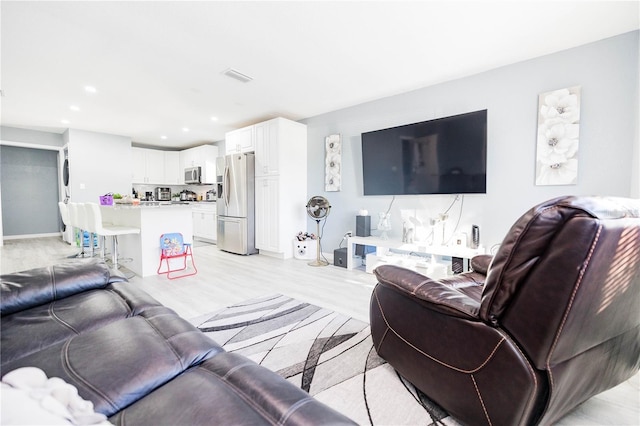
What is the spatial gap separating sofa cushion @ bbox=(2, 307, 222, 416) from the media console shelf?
2.79 meters

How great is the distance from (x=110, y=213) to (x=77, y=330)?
445 cm

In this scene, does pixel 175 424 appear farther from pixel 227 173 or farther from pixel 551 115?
pixel 227 173

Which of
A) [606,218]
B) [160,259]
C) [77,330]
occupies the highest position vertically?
[606,218]

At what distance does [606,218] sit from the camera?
2.78 ft

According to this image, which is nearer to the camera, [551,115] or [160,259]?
[551,115]

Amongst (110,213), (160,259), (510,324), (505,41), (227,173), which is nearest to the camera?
(510,324)

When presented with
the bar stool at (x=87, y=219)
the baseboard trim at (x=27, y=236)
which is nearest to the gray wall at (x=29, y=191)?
the baseboard trim at (x=27, y=236)

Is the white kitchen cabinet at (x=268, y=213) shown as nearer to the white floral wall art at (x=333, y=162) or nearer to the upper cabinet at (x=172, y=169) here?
the white floral wall art at (x=333, y=162)

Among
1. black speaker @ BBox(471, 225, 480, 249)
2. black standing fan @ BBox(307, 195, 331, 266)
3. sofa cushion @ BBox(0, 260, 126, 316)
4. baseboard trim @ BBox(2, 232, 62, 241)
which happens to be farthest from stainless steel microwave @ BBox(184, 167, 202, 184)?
black speaker @ BBox(471, 225, 480, 249)

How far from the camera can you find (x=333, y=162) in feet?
14.8

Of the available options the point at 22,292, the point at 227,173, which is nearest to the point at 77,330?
the point at 22,292

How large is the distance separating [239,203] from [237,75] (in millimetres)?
2340

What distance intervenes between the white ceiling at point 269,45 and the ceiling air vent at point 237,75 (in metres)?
0.07

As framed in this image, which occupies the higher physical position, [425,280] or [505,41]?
[505,41]
